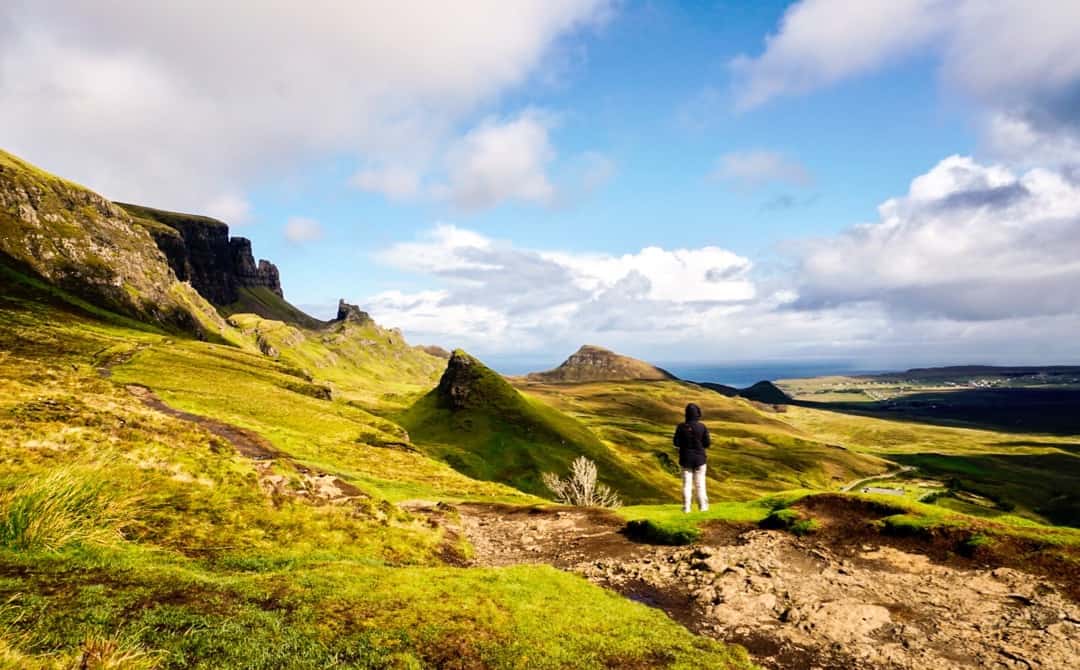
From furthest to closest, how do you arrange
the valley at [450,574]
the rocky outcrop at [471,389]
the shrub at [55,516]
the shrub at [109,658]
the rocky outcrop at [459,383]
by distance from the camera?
the rocky outcrop at [459,383] < the rocky outcrop at [471,389] < the shrub at [55,516] < the valley at [450,574] < the shrub at [109,658]

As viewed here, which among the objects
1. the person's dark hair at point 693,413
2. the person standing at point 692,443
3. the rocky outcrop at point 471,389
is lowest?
the rocky outcrop at point 471,389

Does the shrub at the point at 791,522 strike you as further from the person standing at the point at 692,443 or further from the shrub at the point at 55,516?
the shrub at the point at 55,516

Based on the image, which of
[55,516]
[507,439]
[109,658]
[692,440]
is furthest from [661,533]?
[507,439]

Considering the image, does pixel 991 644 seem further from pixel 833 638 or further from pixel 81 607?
pixel 81 607

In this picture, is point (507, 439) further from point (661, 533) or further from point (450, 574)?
point (450, 574)

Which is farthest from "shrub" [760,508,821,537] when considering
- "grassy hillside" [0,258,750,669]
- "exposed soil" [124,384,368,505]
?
"exposed soil" [124,384,368,505]

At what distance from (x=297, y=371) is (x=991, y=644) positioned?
195278mm

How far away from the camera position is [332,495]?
35.6 metres

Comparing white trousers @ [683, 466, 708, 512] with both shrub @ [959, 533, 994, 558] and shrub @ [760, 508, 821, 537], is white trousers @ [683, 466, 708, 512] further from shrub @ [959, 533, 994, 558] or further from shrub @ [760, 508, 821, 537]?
shrub @ [959, 533, 994, 558]

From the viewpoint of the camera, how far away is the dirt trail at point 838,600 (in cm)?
1546

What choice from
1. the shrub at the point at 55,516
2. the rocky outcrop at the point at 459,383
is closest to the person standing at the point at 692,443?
the shrub at the point at 55,516

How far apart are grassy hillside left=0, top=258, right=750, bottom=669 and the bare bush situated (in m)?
76.6

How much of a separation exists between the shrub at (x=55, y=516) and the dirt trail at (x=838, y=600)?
57.2 ft

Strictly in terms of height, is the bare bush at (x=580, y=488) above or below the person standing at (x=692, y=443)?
below
